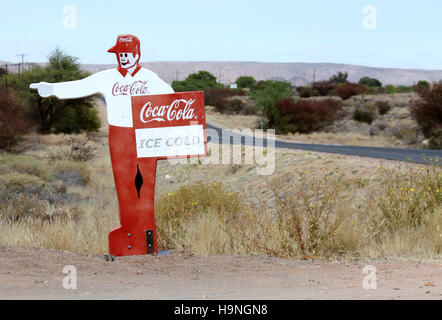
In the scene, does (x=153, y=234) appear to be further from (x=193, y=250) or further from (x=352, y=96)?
(x=352, y=96)

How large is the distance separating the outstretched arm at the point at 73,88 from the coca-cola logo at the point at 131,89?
0.31 metres

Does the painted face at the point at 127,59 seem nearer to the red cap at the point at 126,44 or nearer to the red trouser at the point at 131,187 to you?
the red cap at the point at 126,44

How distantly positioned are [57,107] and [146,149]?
139ft

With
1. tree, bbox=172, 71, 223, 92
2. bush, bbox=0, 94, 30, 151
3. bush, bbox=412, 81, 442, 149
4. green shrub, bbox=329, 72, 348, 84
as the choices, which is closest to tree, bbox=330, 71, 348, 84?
green shrub, bbox=329, 72, 348, 84

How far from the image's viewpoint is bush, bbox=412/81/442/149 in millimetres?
39344

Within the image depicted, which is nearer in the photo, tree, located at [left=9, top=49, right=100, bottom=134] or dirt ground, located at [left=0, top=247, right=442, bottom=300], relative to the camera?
dirt ground, located at [left=0, top=247, right=442, bottom=300]

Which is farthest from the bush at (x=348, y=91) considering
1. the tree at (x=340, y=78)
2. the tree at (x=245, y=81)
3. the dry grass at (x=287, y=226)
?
the dry grass at (x=287, y=226)

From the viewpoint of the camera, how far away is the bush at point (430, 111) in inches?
1549

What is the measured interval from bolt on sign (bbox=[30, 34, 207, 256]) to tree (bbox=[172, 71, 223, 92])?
83.8m

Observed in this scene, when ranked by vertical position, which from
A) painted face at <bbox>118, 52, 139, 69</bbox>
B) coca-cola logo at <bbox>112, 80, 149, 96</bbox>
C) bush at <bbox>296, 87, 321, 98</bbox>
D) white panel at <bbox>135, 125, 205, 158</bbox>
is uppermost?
painted face at <bbox>118, 52, 139, 69</bbox>

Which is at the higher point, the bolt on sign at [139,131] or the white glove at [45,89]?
the white glove at [45,89]

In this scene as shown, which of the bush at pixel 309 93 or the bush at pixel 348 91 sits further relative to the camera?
the bush at pixel 309 93

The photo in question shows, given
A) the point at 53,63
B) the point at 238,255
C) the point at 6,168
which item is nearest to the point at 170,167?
the point at 6,168

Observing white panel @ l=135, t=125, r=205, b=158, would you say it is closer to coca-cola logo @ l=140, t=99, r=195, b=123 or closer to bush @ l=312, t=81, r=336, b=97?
coca-cola logo @ l=140, t=99, r=195, b=123
